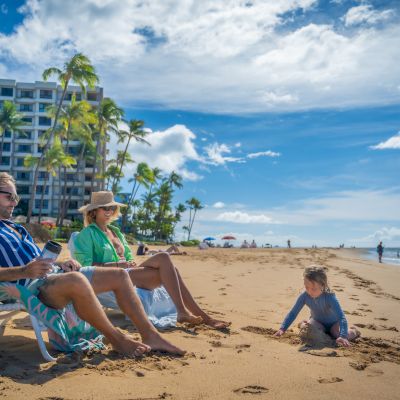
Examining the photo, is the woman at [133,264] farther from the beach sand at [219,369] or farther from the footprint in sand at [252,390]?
the footprint in sand at [252,390]

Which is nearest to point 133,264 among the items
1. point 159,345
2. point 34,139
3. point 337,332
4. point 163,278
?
point 163,278

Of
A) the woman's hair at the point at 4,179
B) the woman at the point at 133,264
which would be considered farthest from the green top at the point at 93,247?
the woman's hair at the point at 4,179

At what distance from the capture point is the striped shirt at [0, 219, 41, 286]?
2.95 m

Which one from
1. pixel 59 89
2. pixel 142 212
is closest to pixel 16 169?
pixel 59 89

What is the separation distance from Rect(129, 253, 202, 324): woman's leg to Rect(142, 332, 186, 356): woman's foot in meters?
0.87

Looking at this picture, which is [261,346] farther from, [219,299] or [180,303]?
[219,299]

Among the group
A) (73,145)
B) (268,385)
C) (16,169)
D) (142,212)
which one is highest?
(73,145)

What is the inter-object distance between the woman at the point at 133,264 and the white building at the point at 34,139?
50201 millimetres

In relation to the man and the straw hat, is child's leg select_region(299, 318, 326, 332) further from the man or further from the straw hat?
the straw hat

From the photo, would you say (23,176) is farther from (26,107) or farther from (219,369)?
(219,369)

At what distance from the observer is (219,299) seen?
6047mm

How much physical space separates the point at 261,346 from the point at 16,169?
185 feet

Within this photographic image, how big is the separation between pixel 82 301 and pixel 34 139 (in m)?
57.4

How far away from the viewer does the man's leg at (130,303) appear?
301 cm
